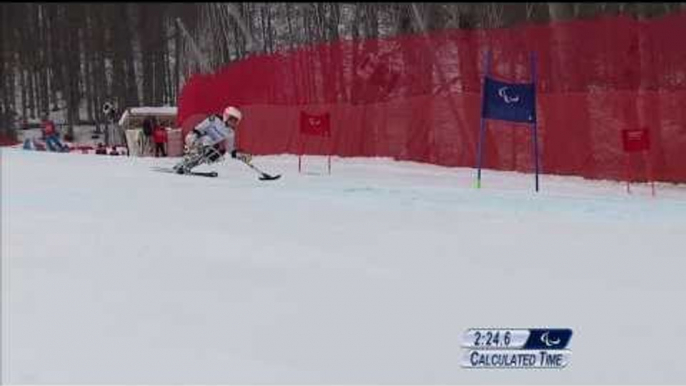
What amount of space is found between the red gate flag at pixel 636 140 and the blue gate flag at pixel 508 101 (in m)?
1.48

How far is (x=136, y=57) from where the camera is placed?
16.3m

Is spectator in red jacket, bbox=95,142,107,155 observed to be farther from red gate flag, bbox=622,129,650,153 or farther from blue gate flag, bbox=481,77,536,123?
red gate flag, bbox=622,129,650,153

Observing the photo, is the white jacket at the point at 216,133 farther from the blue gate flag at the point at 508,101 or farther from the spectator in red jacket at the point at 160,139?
the spectator in red jacket at the point at 160,139

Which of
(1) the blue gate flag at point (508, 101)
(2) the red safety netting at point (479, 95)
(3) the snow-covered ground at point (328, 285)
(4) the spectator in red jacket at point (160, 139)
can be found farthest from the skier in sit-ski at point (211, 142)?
(4) the spectator in red jacket at point (160, 139)

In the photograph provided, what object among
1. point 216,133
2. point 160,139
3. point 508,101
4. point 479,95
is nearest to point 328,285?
point 508,101

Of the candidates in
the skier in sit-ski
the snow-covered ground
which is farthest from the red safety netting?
the skier in sit-ski

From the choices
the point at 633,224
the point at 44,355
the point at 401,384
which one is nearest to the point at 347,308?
the point at 401,384

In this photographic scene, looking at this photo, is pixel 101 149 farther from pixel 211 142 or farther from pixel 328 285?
pixel 328 285

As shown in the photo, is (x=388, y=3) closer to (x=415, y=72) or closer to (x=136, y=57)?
(x=415, y=72)

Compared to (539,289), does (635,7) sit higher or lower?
higher

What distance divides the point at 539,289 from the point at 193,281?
2703 mm

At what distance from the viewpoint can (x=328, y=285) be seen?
7.70 m

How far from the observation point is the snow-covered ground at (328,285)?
6051 millimetres

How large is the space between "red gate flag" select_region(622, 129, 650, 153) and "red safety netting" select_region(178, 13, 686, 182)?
152 cm
